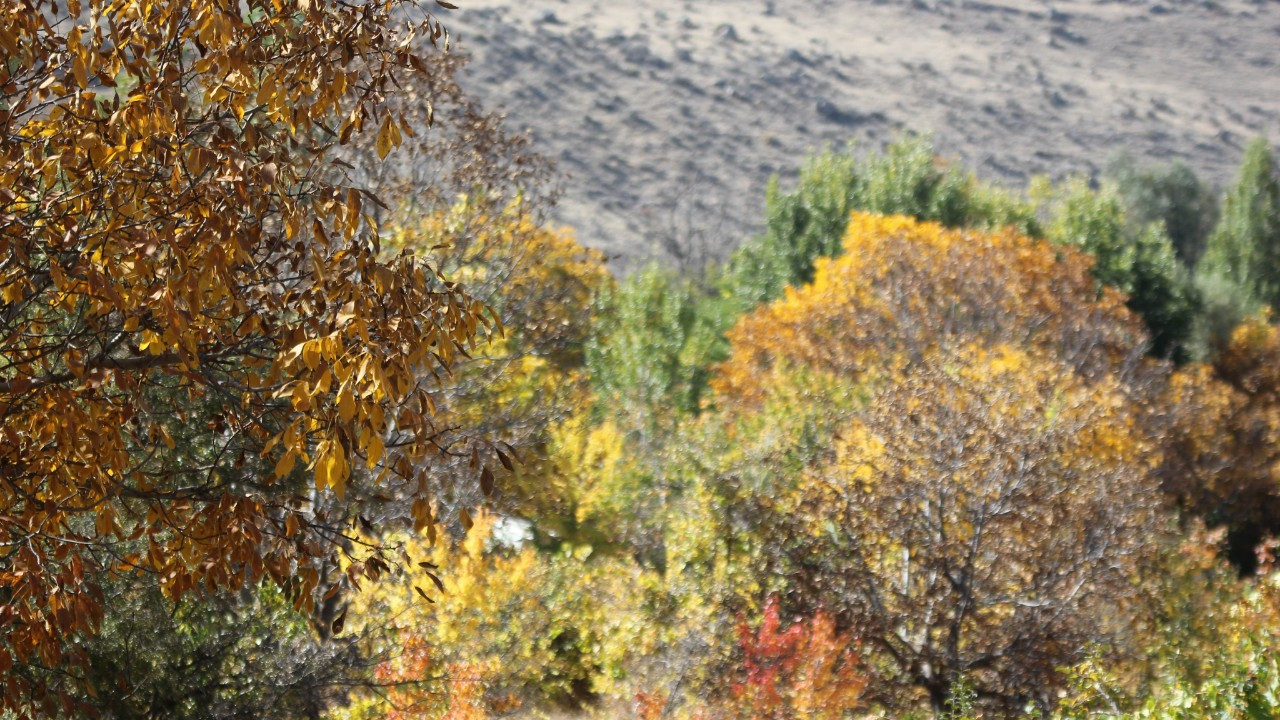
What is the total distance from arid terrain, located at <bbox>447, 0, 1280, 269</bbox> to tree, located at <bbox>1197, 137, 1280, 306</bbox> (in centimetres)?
2511

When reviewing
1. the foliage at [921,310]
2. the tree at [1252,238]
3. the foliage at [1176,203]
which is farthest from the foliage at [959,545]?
the foliage at [1176,203]

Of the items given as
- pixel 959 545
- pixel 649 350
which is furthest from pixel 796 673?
pixel 649 350

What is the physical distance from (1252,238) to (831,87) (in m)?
68.4

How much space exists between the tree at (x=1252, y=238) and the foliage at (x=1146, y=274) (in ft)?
29.4

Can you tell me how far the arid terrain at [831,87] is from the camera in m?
88.7

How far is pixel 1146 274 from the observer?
38781 mm

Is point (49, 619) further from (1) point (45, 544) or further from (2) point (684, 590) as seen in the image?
(2) point (684, 590)

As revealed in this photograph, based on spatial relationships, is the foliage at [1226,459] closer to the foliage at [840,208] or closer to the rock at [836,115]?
the foliage at [840,208]

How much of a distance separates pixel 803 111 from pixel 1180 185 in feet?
159

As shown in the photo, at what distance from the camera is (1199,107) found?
379 feet

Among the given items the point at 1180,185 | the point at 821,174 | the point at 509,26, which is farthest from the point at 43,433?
the point at 509,26

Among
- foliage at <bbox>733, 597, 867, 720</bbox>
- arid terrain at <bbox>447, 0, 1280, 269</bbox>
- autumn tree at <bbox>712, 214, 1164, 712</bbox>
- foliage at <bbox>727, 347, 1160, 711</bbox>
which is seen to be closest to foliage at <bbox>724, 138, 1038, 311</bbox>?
arid terrain at <bbox>447, 0, 1280, 269</bbox>

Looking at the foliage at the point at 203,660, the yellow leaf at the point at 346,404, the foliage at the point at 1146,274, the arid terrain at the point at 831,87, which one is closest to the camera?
the yellow leaf at the point at 346,404

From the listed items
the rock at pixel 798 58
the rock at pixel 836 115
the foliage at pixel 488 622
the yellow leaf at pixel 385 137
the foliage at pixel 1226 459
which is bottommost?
the rock at pixel 836 115
